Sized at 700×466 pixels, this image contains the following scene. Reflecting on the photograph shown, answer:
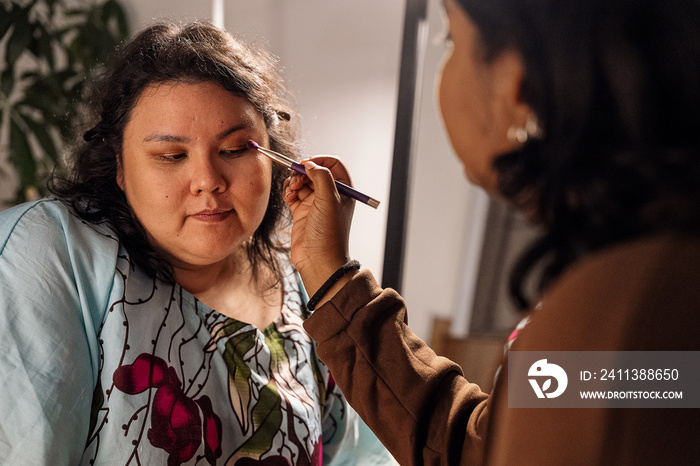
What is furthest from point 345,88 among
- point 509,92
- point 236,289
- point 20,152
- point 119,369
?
→ point 509,92

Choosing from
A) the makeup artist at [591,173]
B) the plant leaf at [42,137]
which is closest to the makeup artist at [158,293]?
the makeup artist at [591,173]

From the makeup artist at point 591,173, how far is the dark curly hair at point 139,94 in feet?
1.73

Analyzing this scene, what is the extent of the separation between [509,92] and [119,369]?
2.04 feet

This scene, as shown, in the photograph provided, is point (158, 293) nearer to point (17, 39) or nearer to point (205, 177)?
point (205, 177)

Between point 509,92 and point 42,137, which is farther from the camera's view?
point 42,137

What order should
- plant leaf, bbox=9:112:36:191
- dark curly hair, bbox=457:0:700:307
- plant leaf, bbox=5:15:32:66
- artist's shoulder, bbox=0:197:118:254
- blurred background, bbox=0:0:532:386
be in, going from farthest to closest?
1. plant leaf, bbox=9:112:36:191
2. plant leaf, bbox=5:15:32:66
3. blurred background, bbox=0:0:532:386
4. artist's shoulder, bbox=0:197:118:254
5. dark curly hair, bbox=457:0:700:307

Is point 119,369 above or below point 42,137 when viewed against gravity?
below

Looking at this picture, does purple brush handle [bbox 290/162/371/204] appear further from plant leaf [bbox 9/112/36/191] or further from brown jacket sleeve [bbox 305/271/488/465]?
plant leaf [bbox 9/112/36/191]

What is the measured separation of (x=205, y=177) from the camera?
31.8 inches

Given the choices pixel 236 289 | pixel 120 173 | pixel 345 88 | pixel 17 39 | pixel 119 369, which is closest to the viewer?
pixel 119 369

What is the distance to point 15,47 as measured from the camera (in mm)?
1391

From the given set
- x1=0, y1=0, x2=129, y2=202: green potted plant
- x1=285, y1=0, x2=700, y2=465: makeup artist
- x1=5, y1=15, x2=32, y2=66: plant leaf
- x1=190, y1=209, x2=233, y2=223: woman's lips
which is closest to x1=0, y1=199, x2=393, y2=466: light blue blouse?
x1=190, y1=209, x2=233, y2=223: woman's lips

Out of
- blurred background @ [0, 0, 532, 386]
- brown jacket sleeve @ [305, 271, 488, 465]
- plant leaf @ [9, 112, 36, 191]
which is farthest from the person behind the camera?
plant leaf @ [9, 112, 36, 191]

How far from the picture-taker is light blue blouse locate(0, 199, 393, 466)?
2.32 feet
